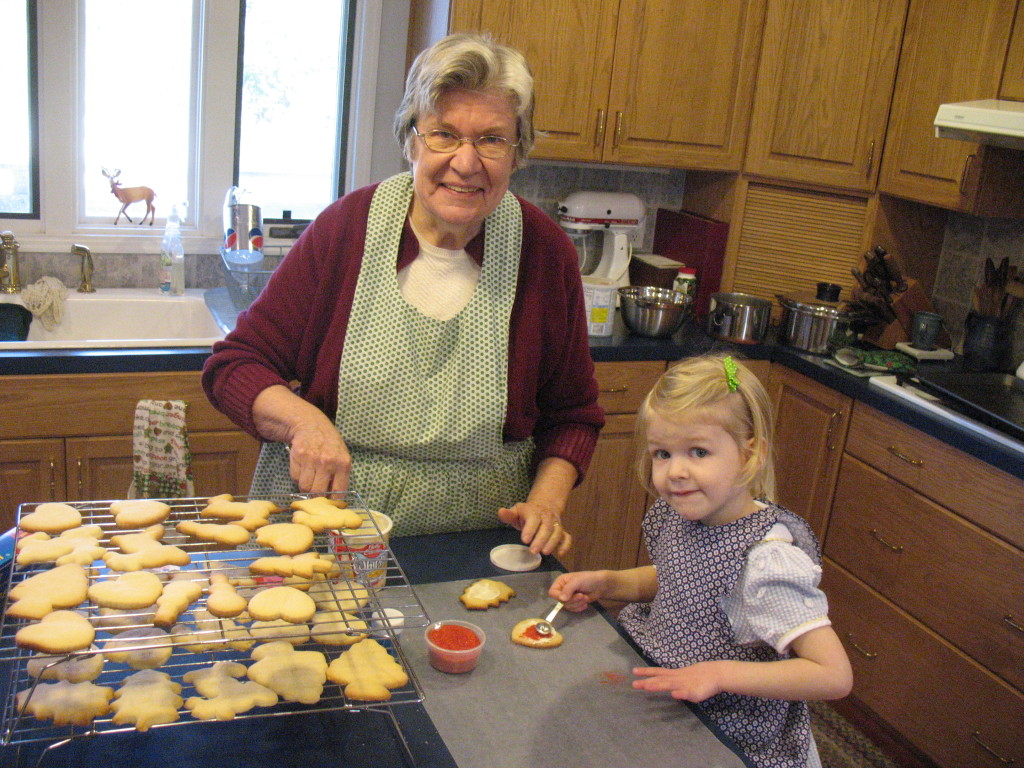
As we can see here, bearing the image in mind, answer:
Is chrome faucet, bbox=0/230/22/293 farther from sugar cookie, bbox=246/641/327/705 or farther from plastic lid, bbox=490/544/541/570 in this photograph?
sugar cookie, bbox=246/641/327/705

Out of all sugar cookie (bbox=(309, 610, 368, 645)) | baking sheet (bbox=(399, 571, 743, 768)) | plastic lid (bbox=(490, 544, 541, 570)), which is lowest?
baking sheet (bbox=(399, 571, 743, 768))

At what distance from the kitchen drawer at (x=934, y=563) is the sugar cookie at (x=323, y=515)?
5.76 feet

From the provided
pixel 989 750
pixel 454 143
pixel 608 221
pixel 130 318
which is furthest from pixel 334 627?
pixel 608 221

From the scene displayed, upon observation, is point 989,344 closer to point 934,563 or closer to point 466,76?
point 934,563

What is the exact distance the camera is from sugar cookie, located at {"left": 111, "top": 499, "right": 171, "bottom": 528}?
1.15m

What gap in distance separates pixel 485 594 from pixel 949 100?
7.33 feet

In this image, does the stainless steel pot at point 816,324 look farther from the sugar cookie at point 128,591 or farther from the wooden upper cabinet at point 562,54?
the sugar cookie at point 128,591

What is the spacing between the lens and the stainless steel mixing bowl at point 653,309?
294cm

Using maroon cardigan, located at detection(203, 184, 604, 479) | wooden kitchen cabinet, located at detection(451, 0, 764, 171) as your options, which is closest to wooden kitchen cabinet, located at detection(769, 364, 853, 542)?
wooden kitchen cabinet, located at detection(451, 0, 764, 171)

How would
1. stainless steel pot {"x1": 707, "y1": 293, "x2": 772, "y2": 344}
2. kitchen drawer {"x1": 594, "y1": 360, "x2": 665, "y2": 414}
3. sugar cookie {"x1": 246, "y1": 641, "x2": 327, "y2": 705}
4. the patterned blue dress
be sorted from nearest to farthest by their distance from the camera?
sugar cookie {"x1": 246, "y1": 641, "x2": 327, "y2": 705} < the patterned blue dress < kitchen drawer {"x1": 594, "y1": 360, "x2": 665, "y2": 414} < stainless steel pot {"x1": 707, "y1": 293, "x2": 772, "y2": 344}

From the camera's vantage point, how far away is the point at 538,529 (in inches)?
58.4

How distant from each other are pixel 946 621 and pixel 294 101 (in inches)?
95.8

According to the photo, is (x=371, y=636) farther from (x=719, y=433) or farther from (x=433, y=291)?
(x=433, y=291)

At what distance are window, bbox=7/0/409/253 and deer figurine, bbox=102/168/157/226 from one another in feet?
0.04
